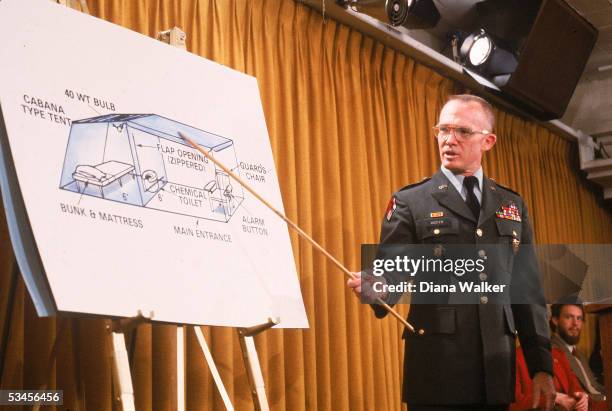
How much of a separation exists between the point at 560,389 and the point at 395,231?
2.00m

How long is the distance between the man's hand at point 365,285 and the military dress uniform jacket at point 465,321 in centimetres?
10

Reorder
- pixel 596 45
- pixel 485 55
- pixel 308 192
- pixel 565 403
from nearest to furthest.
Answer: pixel 308 192, pixel 565 403, pixel 485 55, pixel 596 45

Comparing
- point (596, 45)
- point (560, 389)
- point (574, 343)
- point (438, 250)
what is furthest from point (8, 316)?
point (596, 45)

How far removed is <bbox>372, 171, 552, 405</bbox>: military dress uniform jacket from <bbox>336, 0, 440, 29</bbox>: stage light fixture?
132cm

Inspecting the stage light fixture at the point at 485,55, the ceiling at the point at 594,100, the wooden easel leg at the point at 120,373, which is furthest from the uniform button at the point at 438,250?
the ceiling at the point at 594,100

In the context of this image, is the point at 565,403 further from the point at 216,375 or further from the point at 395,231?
the point at 216,375

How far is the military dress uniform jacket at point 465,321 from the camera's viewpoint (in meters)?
2.30

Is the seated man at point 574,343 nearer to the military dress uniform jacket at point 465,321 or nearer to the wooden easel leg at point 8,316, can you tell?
the military dress uniform jacket at point 465,321

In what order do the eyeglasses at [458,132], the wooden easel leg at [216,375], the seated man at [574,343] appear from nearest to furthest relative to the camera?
the wooden easel leg at [216,375], the eyeglasses at [458,132], the seated man at [574,343]

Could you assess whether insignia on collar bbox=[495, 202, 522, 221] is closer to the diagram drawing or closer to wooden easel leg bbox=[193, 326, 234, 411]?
the diagram drawing

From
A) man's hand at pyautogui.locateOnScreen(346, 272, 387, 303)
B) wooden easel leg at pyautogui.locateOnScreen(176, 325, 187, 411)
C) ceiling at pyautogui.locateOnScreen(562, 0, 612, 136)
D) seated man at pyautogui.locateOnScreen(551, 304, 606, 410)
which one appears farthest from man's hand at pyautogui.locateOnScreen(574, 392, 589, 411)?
ceiling at pyautogui.locateOnScreen(562, 0, 612, 136)

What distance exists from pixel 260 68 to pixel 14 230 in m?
1.76

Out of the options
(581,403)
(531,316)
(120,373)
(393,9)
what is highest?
(393,9)

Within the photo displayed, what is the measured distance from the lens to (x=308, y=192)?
3.49m
